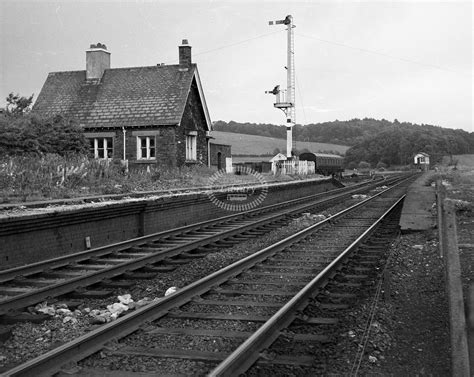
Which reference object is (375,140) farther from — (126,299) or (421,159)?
(126,299)

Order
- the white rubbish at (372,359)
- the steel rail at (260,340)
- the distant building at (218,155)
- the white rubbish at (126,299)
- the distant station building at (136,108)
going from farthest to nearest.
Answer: the distant building at (218,155)
the distant station building at (136,108)
the white rubbish at (126,299)
the white rubbish at (372,359)
the steel rail at (260,340)

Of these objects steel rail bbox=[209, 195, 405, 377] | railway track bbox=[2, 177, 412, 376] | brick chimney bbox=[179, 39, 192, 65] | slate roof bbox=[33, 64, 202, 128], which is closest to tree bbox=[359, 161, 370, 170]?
slate roof bbox=[33, 64, 202, 128]

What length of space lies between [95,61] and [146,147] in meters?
7.80

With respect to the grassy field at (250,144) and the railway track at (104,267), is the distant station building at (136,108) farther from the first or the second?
the grassy field at (250,144)

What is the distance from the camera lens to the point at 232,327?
5.56m

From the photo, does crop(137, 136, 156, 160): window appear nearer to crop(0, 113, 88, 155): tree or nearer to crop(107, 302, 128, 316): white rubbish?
crop(0, 113, 88, 155): tree

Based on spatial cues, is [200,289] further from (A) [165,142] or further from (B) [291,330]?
(A) [165,142]

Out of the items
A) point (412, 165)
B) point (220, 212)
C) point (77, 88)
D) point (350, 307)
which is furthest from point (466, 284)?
point (412, 165)

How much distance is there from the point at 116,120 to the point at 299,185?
10.8 metres

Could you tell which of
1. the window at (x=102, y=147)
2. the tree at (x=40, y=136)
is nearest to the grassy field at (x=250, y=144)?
the window at (x=102, y=147)

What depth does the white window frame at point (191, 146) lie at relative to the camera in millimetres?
29128

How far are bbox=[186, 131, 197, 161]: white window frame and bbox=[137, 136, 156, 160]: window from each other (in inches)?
82.3

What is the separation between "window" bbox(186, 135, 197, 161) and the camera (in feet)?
95.8

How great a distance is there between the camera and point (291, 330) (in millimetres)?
5445
